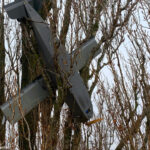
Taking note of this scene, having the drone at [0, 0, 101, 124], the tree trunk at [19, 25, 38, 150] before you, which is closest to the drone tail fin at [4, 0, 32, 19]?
the drone at [0, 0, 101, 124]

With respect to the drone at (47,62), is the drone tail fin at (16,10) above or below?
above

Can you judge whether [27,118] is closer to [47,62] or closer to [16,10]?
[47,62]

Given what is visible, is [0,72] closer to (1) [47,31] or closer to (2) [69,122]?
(2) [69,122]

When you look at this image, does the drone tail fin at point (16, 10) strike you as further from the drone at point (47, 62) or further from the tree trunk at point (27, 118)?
the tree trunk at point (27, 118)

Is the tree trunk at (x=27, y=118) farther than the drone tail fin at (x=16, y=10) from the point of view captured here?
Yes

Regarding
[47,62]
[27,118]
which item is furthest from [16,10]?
[27,118]

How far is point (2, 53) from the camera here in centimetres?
763

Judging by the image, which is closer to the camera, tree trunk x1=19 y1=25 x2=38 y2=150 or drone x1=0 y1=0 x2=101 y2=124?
drone x1=0 y1=0 x2=101 y2=124

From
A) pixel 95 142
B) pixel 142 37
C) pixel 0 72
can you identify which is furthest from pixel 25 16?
pixel 95 142

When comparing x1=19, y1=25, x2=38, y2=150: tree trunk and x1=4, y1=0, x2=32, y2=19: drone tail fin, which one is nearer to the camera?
x1=4, y1=0, x2=32, y2=19: drone tail fin

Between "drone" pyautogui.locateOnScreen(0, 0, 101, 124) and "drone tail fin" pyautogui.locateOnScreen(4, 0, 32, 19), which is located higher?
"drone tail fin" pyautogui.locateOnScreen(4, 0, 32, 19)

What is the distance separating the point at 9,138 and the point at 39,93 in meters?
1.36

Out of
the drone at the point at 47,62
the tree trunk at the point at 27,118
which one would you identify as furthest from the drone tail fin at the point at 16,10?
the tree trunk at the point at 27,118

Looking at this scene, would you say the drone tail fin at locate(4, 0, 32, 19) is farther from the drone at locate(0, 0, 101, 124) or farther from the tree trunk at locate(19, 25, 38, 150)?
the tree trunk at locate(19, 25, 38, 150)
